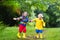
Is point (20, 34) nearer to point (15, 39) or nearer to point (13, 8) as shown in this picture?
point (15, 39)

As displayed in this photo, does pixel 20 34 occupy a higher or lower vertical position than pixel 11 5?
lower

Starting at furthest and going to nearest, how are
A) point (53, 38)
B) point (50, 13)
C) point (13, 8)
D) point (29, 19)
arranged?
point (50, 13)
point (53, 38)
point (29, 19)
point (13, 8)

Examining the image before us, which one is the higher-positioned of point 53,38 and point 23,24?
point 23,24

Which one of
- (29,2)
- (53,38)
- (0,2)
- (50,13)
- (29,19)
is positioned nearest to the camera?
(0,2)

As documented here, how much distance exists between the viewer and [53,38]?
19.0 ft

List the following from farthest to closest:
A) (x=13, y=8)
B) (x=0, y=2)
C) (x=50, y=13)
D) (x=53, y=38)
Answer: (x=50, y=13) → (x=53, y=38) → (x=13, y=8) → (x=0, y=2)

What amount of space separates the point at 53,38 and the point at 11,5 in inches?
138

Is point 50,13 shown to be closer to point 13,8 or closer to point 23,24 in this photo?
point 23,24

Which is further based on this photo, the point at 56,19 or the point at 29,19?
the point at 56,19

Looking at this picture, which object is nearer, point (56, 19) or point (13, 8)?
point (13, 8)

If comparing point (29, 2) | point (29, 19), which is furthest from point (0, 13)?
point (29, 19)

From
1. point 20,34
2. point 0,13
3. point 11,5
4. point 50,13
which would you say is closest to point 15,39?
point 20,34

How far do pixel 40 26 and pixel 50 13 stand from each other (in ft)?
26.0

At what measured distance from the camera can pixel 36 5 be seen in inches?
129
